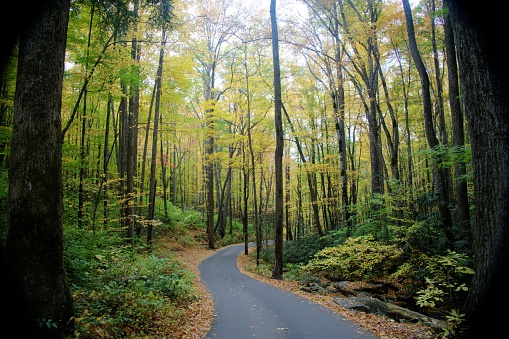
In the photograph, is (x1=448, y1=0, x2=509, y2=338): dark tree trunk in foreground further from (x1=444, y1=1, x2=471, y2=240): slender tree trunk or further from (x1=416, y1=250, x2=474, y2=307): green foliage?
(x1=444, y1=1, x2=471, y2=240): slender tree trunk

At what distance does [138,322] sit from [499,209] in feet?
20.2

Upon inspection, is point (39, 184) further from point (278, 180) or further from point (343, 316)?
point (278, 180)

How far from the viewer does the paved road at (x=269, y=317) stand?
17.7ft

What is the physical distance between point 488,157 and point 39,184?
21.0 feet

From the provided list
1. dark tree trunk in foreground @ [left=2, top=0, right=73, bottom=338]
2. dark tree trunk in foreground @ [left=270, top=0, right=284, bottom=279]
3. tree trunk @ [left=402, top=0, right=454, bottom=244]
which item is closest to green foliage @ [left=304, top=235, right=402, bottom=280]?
dark tree trunk in foreground @ [left=270, top=0, right=284, bottom=279]

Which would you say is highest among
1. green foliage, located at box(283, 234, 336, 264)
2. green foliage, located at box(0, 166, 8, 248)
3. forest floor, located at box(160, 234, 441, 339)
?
green foliage, located at box(0, 166, 8, 248)

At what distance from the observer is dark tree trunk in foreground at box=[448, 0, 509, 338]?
148 inches

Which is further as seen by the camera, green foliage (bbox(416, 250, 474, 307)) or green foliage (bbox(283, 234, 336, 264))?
green foliage (bbox(283, 234, 336, 264))

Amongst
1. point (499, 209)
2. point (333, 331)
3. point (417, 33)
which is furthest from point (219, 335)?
point (417, 33)

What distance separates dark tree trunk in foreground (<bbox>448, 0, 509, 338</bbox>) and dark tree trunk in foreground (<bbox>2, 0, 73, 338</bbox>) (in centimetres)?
596

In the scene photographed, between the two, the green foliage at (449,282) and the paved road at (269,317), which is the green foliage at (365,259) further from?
the paved road at (269,317)

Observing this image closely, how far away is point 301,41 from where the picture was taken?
16.0m

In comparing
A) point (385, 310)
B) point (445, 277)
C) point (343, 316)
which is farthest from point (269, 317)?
point (445, 277)

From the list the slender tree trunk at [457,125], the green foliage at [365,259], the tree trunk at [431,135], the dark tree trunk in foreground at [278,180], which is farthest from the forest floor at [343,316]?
the slender tree trunk at [457,125]
